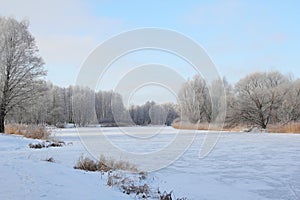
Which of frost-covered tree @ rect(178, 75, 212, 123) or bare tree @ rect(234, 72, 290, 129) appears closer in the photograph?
bare tree @ rect(234, 72, 290, 129)

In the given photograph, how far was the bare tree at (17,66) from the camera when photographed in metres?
21.5

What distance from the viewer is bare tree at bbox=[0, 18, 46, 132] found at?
21.5m

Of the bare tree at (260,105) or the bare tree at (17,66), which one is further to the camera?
the bare tree at (260,105)

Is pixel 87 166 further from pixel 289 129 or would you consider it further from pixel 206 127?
pixel 206 127

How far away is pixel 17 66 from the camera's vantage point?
2184 centimetres

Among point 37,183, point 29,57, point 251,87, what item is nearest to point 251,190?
point 37,183

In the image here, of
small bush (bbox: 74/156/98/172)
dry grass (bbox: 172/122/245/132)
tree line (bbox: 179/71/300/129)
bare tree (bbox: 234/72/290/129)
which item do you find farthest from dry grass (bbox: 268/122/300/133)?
small bush (bbox: 74/156/98/172)

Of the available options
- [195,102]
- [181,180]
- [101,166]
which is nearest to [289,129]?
[195,102]

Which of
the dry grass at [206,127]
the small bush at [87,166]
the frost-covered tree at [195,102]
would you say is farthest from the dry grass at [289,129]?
the small bush at [87,166]

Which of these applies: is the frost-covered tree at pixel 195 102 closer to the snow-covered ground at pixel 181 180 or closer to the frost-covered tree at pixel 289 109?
the frost-covered tree at pixel 289 109

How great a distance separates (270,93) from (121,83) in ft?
95.1

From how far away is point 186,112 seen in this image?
1852 inches

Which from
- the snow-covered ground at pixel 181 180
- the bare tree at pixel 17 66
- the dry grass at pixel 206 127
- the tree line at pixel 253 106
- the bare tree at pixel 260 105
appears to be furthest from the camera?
the dry grass at pixel 206 127

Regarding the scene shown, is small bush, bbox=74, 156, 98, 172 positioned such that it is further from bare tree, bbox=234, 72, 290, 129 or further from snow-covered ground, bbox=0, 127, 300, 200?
bare tree, bbox=234, 72, 290, 129
